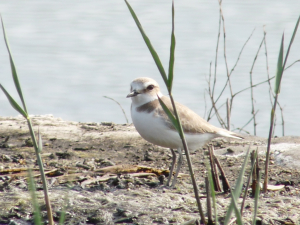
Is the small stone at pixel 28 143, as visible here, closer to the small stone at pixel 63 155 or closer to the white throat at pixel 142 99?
the small stone at pixel 63 155

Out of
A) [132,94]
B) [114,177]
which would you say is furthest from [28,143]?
[114,177]

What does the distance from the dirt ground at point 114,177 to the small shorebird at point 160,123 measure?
0.28 meters

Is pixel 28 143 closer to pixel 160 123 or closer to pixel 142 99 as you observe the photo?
pixel 142 99

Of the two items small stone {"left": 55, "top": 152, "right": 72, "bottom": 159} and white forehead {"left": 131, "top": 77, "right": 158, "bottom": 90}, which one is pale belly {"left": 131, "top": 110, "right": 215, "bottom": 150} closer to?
white forehead {"left": 131, "top": 77, "right": 158, "bottom": 90}

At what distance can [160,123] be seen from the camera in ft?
15.9

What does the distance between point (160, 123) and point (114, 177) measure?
2.23ft

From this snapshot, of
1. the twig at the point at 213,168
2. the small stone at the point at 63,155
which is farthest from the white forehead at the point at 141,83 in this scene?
the twig at the point at 213,168

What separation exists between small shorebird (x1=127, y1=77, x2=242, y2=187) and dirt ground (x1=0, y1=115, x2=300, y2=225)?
28cm

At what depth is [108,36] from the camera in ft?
41.7

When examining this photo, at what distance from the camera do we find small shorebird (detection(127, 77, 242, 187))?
15.9ft

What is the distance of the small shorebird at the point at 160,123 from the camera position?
4.83 meters

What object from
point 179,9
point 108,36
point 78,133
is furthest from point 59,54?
point 78,133

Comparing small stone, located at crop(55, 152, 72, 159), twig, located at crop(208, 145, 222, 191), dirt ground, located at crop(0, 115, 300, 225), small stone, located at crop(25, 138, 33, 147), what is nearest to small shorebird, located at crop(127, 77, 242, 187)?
dirt ground, located at crop(0, 115, 300, 225)

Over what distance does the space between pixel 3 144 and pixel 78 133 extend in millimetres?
979
